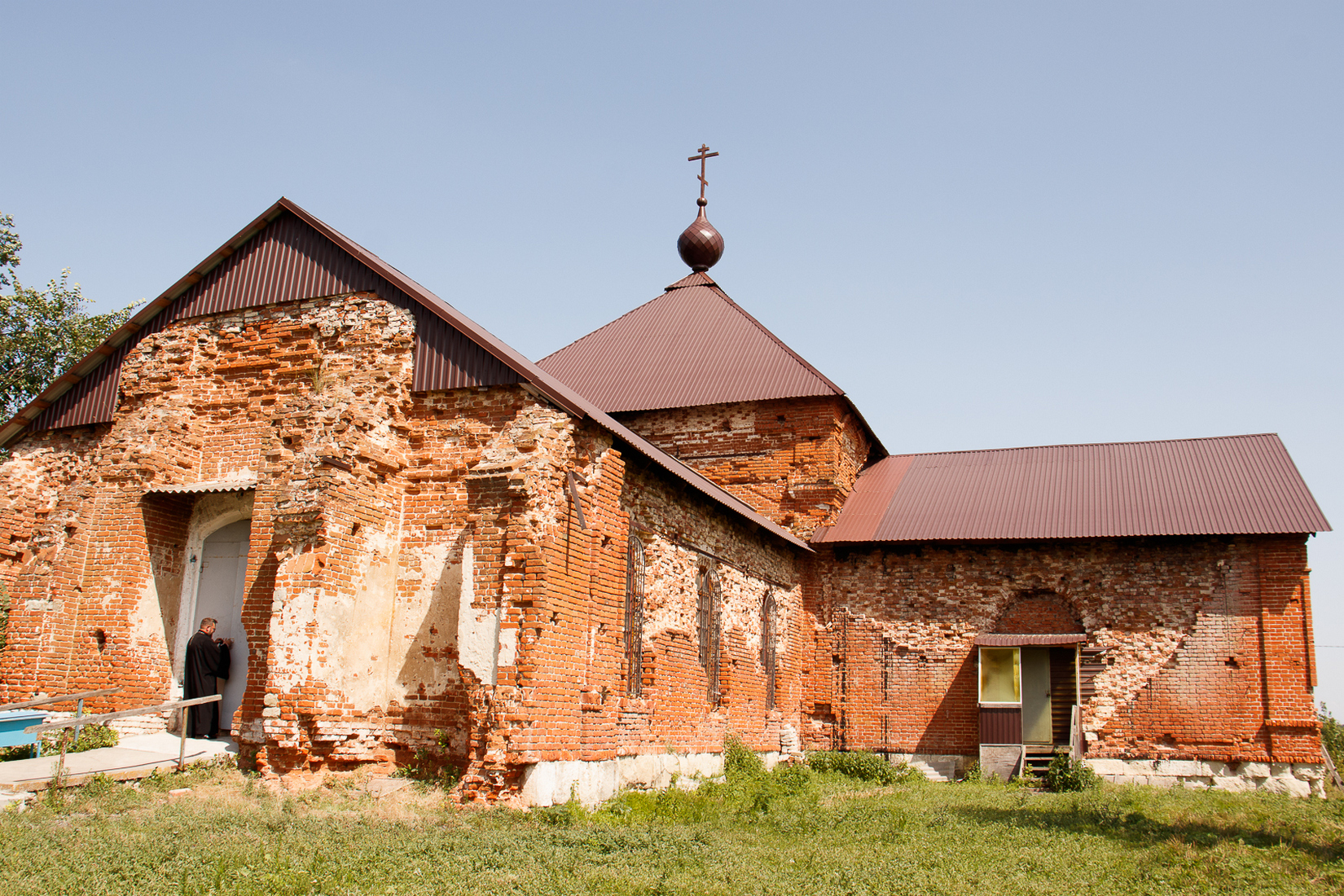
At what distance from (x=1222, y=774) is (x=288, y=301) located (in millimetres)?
14861

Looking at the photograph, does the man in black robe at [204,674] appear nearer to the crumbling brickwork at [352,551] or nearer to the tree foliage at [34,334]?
the crumbling brickwork at [352,551]

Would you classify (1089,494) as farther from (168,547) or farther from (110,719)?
(110,719)

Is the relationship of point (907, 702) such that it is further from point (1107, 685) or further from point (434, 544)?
point (434, 544)

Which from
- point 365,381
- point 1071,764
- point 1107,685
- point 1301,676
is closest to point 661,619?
point 365,381

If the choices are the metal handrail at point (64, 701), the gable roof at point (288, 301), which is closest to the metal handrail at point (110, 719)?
the metal handrail at point (64, 701)

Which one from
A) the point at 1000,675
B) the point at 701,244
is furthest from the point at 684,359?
the point at 1000,675

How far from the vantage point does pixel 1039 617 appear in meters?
17.7

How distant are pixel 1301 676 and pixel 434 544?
1317cm

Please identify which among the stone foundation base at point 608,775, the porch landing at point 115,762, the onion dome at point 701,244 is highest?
the onion dome at point 701,244

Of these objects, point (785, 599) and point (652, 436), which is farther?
point (652, 436)

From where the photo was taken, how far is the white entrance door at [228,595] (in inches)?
470

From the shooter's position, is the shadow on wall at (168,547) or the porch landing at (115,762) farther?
the shadow on wall at (168,547)

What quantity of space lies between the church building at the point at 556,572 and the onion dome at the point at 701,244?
630 centimetres

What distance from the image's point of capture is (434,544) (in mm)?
11297
